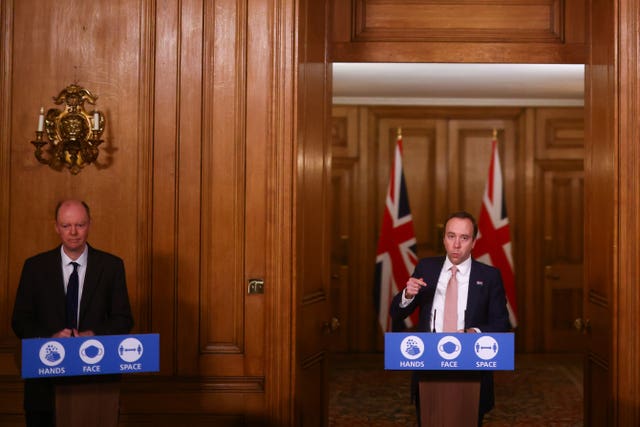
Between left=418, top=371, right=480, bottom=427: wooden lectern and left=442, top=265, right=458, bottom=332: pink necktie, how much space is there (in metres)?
0.36

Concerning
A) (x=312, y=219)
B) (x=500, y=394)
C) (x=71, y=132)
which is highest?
(x=71, y=132)

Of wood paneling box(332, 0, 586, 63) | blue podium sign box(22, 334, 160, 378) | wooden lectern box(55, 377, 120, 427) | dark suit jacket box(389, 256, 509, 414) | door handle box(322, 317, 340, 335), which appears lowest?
wooden lectern box(55, 377, 120, 427)

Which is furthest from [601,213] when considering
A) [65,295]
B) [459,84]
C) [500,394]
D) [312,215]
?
[459,84]

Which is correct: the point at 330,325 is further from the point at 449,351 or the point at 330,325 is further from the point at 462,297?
the point at 449,351

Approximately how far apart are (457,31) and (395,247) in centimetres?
349

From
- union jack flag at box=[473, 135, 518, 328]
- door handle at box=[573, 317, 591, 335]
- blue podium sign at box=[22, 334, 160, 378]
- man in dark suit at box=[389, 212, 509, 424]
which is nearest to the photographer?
blue podium sign at box=[22, 334, 160, 378]

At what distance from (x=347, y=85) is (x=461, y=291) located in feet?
14.3

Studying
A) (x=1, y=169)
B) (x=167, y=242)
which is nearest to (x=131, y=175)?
(x=167, y=242)

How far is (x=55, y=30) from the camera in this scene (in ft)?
13.8

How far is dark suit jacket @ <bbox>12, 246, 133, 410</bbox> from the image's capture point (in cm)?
347

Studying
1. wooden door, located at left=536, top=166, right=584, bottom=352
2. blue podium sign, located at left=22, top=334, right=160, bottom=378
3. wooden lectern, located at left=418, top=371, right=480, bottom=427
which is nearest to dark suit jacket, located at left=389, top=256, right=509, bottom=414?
wooden lectern, located at left=418, top=371, right=480, bottom=427

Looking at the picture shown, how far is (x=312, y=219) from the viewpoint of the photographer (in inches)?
175

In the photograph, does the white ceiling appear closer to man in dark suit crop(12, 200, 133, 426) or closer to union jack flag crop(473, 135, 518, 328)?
union jack flag crop(473, 135, 518, 328)

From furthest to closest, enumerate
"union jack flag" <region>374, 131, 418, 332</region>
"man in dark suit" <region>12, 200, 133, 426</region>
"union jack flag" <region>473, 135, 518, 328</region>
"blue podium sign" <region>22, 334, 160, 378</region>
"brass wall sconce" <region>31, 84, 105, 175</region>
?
1. "union jack flag" <region>473, 135, 518, 328</region>
2. "union jack flag" <region>374, 131, 418, 332</region>
3. "brass wall sconce" <region>31, 84, 105, 175</region>
4. "man in dark suit" <region>12, 200, 133, 426</region>
5. "blue podium sign" <region>22, 334, 160, 378</region>
